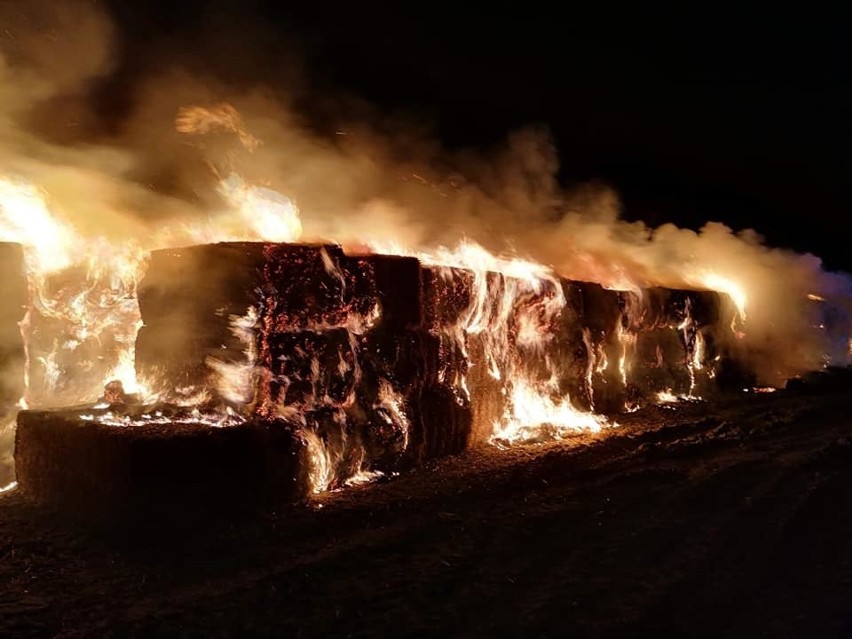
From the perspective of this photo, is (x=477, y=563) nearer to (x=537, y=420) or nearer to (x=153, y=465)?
(x=153, y=465)

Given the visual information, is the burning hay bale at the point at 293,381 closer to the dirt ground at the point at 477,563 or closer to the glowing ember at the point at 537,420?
the glowing ember at the point at 537,420

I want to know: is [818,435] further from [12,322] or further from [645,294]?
[12,322]

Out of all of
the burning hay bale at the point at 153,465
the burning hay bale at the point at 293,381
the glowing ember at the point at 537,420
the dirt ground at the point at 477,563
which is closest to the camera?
the dirt ground at the point at 477,563

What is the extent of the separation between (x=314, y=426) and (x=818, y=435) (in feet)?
20.8

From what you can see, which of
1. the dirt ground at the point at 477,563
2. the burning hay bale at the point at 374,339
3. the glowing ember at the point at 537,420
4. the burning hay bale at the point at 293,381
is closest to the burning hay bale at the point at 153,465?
the burning hay bale at the point at 293,381

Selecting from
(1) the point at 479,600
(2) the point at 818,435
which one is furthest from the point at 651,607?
(2) the point at 818,435

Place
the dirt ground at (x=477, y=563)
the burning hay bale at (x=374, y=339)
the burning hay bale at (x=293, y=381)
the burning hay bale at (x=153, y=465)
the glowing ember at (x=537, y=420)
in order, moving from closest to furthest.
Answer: the dirt ground at (x=477, y=563)
the burning hay bale at (x=153, y=465)
the burning hay bale at (x=293, y=381)
the burning hay bale at (x=374, y=339)
the glowing ember at (x=537, y=420)

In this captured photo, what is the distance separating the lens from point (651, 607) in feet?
10.9

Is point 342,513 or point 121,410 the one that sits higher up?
point 121,410

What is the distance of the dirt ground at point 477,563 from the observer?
3.21 metres

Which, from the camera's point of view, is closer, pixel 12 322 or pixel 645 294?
pixel 12 322

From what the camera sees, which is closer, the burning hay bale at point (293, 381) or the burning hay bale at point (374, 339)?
the burning hay bale at point (293, 381)

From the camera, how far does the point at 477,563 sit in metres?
3.93

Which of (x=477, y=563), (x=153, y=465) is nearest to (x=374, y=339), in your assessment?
(x=153, y=465)
